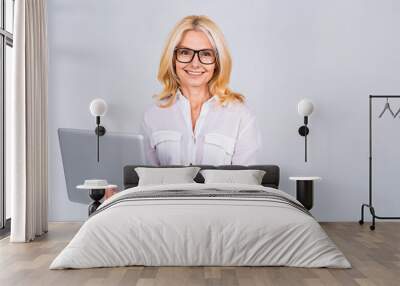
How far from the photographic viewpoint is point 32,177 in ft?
19.9

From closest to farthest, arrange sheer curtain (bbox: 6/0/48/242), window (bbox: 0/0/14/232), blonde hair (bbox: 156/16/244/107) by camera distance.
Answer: sheer curtain (bbox: 6/0/48/242) < window (bbox: 0/0/14/232) < blonde hair (bbox: 156/16/244/107)

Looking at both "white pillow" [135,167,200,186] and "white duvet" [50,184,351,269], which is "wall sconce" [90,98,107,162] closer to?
"white pillow" [135,167,200,186]

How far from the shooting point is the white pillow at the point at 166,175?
6566mm

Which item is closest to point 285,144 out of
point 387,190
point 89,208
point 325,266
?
point 387,190

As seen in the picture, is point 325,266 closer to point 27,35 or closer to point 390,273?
point 390,273

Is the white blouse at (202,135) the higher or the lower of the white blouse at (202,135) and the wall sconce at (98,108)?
the lower

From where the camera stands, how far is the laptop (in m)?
7.22

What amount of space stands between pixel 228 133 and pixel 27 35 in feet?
8.82

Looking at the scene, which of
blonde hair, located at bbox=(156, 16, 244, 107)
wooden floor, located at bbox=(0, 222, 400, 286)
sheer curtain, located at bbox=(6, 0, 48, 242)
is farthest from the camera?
blonde hair, located at bbox=(156, 16, 244, 107)

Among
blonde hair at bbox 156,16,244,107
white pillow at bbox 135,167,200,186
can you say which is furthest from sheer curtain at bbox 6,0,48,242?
blonde hair at bbox 156,16,244,107

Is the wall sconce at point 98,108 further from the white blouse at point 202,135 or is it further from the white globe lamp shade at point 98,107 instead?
the white blouse at point 202,135

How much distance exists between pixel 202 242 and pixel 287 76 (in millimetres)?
3406

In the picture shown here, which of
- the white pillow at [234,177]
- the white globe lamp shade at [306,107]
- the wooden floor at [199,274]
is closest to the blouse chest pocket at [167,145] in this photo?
the white pillow at [234,177]

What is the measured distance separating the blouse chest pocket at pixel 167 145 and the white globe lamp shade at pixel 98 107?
27.4 inches
